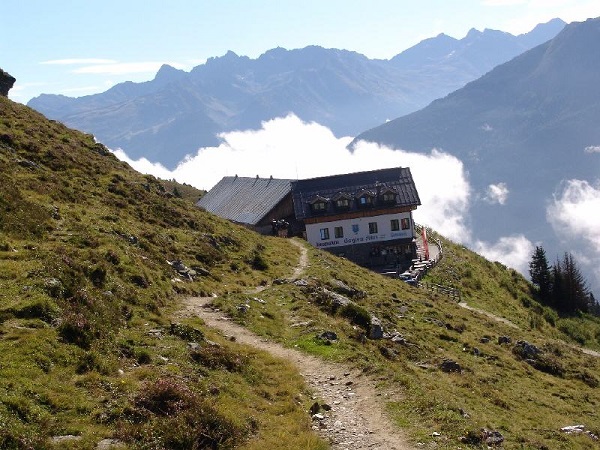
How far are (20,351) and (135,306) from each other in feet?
26.8

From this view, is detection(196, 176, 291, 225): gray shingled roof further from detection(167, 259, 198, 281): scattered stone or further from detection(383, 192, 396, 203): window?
detection(167, 259, 198, 281): scattered stone

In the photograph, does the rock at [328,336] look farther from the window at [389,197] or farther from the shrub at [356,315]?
the window at [389,197]

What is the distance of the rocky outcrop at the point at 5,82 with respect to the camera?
2260 inches

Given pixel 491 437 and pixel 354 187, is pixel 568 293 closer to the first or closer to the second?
pixel 354 187

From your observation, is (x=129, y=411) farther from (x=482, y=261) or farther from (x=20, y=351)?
(x=482, y=261)

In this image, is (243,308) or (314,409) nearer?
(314,409)

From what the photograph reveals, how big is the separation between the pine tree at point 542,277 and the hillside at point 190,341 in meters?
28.7

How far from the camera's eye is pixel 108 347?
17.0 metres

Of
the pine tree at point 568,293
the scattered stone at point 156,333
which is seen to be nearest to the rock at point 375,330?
the scattered stone at point 156,333

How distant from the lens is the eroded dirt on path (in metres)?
15.9

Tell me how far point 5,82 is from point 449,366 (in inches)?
2146

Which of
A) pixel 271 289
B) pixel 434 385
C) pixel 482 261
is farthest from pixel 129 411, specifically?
pixel 482 261

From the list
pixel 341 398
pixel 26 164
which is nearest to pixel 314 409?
pixel 341 398

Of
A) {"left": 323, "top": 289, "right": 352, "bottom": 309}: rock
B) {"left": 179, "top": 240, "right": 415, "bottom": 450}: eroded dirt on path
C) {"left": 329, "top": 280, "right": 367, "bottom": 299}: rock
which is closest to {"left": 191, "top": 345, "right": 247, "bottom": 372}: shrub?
{"left": 179, "top": 240, "right": 415, "bottom": 450}: eroded dirt on path
